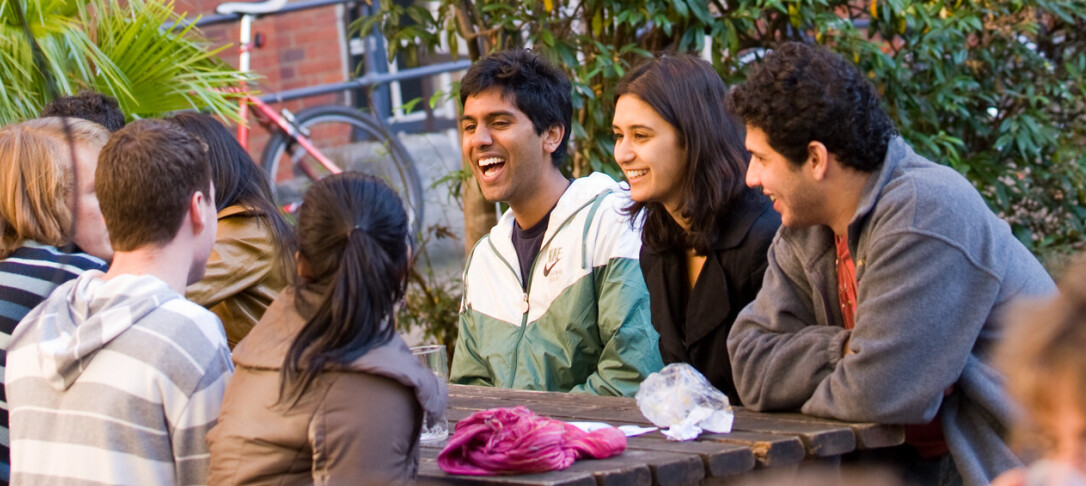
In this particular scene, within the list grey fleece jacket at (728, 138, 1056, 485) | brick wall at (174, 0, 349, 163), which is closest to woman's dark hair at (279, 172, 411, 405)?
grey fleece jacket at (728, 138, 1056, 485)

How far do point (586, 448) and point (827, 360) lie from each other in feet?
1.88

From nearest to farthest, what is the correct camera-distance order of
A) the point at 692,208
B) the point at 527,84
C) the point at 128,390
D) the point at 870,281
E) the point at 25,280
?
1. the point at 128,390
2. the point at 870,281
3. the point at 25,280
4. the point at 692,208
5. the point at 527,84

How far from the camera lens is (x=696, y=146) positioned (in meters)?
3.26

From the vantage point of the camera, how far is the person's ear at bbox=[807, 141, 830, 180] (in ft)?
8.71

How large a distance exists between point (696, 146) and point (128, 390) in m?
1.57

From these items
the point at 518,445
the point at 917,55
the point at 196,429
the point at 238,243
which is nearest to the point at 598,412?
the point at 518,445

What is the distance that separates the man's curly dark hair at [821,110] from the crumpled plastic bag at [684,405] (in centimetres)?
52

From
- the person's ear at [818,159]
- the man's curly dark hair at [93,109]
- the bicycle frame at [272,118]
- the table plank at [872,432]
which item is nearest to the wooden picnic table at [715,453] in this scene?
the table plank at [872,432]

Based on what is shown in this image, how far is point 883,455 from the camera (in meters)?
2.70

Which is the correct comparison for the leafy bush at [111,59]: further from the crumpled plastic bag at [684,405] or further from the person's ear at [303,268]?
the crumpled plastic bag at [684,405]

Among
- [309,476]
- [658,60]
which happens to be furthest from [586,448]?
[658,60]

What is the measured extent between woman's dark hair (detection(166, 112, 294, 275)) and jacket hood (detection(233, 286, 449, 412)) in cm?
115

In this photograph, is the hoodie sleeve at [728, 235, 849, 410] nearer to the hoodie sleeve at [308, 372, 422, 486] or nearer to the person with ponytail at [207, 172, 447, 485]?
the person with ponytail at [207, 172, 447, 485]

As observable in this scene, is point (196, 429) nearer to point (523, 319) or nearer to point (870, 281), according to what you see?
point (870, 281)
